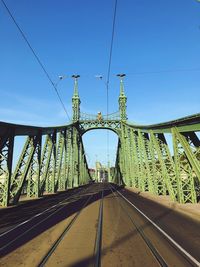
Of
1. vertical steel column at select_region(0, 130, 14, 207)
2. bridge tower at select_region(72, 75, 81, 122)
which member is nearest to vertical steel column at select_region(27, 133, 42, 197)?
vertical steel column at select_region(0, 130, 14, 207)

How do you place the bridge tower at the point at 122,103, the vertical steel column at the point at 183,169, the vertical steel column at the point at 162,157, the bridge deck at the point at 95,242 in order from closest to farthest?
the bridge deck at the point at 95,242 → the vertical steel column at the point at 183,169 → the vertical steel column at the point at 162,157 → the bridge tower at the point at 122,103

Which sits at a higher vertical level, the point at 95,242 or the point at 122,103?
the point at 122,103

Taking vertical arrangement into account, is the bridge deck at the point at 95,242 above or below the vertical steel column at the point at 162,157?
below

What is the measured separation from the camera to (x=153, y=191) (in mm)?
31281

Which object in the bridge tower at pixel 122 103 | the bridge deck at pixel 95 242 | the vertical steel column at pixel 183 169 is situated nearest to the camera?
the bridge deck at pixel 95 242

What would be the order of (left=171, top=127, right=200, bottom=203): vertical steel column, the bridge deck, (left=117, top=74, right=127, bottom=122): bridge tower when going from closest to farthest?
the bridge deck < (left=171, top=127, right=200, bottom=203): vertical steel column < (left=117, top=74, right=127, bottom=122): bridge tower

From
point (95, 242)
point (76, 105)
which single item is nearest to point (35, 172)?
point (95, 242)

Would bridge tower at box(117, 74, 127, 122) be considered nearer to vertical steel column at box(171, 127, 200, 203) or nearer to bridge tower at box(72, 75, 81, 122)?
bridge tower at box(72, 75, 81, 122)

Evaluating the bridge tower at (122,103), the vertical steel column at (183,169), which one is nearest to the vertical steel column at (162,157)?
the vertical steel column at (183,169)

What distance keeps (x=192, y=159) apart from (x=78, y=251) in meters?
11.9

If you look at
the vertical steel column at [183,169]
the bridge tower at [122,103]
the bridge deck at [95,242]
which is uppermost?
the bridge tower at [122,103]

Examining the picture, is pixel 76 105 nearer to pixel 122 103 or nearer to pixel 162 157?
pixel 122 103

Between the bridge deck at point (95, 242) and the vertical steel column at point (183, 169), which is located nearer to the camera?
the bridge deck at point (95, 242)

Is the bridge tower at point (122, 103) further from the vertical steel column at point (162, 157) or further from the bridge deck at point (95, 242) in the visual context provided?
the bridge deck at point (95, 242)
